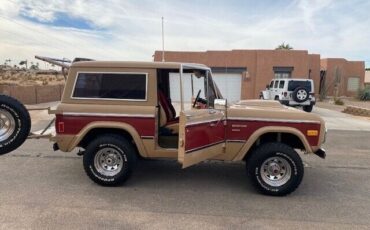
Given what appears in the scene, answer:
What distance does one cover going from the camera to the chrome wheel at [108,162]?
5.29 m

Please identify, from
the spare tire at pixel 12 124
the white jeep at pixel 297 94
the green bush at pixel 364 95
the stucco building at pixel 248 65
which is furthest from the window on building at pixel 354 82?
the spare tire at pixel 12 124

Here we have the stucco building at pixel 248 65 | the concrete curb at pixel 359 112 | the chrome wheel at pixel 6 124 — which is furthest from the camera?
the stucco building at pixel 248 65

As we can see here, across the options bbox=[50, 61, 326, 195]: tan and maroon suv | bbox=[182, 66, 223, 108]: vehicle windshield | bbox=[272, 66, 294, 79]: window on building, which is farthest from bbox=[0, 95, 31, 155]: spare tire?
bbox=[272, 66, 294, 79]: window on building

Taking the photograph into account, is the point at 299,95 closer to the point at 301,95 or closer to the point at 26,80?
the point at 301,95

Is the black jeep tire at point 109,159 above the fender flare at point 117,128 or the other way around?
the other way around

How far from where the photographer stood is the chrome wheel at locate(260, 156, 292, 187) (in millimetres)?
5121

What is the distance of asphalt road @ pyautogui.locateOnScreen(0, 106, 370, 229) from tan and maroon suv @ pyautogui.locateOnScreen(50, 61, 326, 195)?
1.19 ft

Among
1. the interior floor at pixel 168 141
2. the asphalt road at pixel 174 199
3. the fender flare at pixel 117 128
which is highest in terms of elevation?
the fender flare at pixel 117 128

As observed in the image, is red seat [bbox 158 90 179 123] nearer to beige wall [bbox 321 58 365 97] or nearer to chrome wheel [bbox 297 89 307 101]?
chrome wheel [bbox 297 89 307 101]

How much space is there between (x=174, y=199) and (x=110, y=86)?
79.7 inches

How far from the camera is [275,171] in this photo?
520 cm

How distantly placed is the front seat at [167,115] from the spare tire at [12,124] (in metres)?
2.11

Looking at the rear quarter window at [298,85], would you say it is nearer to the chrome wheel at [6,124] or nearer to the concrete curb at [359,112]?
the concrete curb at [359,112]

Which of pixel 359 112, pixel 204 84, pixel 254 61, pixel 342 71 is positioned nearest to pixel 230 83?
pixel 254 61
